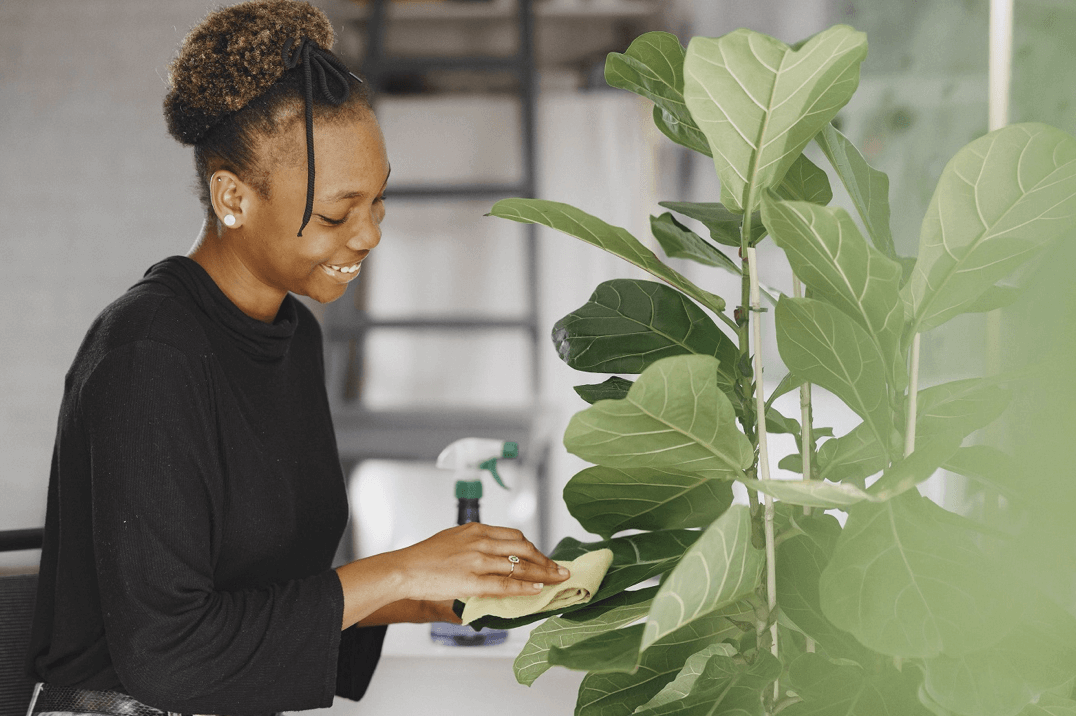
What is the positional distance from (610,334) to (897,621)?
30cm

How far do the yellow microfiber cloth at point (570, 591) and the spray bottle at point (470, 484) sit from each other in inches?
21.9

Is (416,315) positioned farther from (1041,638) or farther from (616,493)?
(1041,638)

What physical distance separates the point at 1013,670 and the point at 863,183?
32cm

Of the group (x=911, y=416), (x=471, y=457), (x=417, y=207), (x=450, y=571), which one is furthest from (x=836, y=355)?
(x=417, y=207)

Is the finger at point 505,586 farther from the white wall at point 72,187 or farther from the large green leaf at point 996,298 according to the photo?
the white wall at point 72,187

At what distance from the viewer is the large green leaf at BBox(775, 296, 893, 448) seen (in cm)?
48

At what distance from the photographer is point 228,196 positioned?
87 cm

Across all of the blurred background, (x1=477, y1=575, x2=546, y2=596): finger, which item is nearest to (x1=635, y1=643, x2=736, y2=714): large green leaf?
(x1=477, y1=575, x2=546, y2=596): finger

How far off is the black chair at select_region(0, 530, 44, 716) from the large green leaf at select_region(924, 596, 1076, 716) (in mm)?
997

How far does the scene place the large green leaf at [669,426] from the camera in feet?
1.49

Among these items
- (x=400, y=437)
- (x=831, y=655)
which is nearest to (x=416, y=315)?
(x=400, y=437)

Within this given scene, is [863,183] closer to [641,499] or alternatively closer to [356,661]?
[641,499]

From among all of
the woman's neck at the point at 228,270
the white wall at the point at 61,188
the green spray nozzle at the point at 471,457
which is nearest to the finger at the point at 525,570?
the woman's neck at the point at 228,270

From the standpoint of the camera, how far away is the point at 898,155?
139 centimetres
